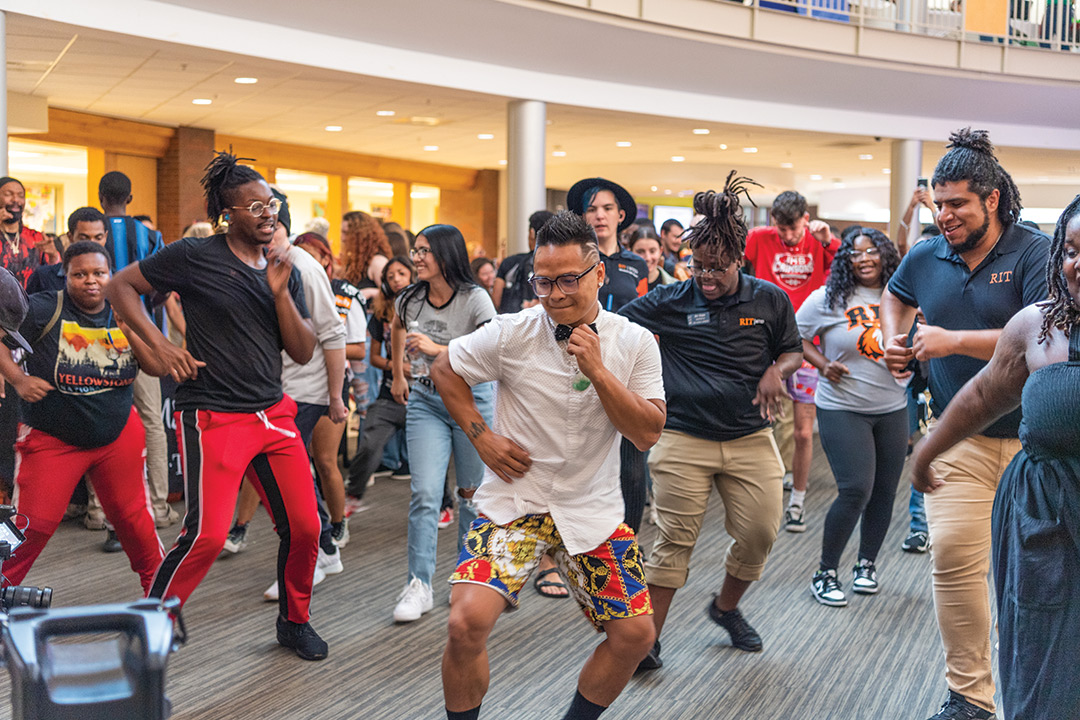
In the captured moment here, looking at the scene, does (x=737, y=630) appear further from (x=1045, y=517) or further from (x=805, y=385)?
(x=805, y=385)

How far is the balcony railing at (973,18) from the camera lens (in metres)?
12.3

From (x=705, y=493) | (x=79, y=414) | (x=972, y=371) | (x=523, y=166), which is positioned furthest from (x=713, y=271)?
(x=523, y=166)

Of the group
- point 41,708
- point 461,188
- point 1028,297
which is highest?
point 461,188

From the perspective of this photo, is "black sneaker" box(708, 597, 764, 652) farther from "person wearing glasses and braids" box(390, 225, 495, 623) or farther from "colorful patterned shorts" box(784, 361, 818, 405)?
"colorful patterned shorts" box(784, 361, 818, 405)

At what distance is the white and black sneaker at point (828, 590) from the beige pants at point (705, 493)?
114cm

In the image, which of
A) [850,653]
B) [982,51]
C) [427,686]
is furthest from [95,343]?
[982,51]

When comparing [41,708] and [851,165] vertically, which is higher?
[851,165]

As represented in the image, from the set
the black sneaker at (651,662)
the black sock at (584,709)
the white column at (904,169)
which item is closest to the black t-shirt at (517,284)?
the black sneaker at (651,662)

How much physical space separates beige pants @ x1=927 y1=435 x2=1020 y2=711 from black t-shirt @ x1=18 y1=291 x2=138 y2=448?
123 inches

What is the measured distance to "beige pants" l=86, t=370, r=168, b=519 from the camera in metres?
5.84

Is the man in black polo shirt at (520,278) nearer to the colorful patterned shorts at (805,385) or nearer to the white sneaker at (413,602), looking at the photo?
the white sneaker at (413,602)

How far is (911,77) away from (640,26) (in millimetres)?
4520

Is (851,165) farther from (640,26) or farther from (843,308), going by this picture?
(843,308)

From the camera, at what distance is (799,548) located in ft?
18.9
